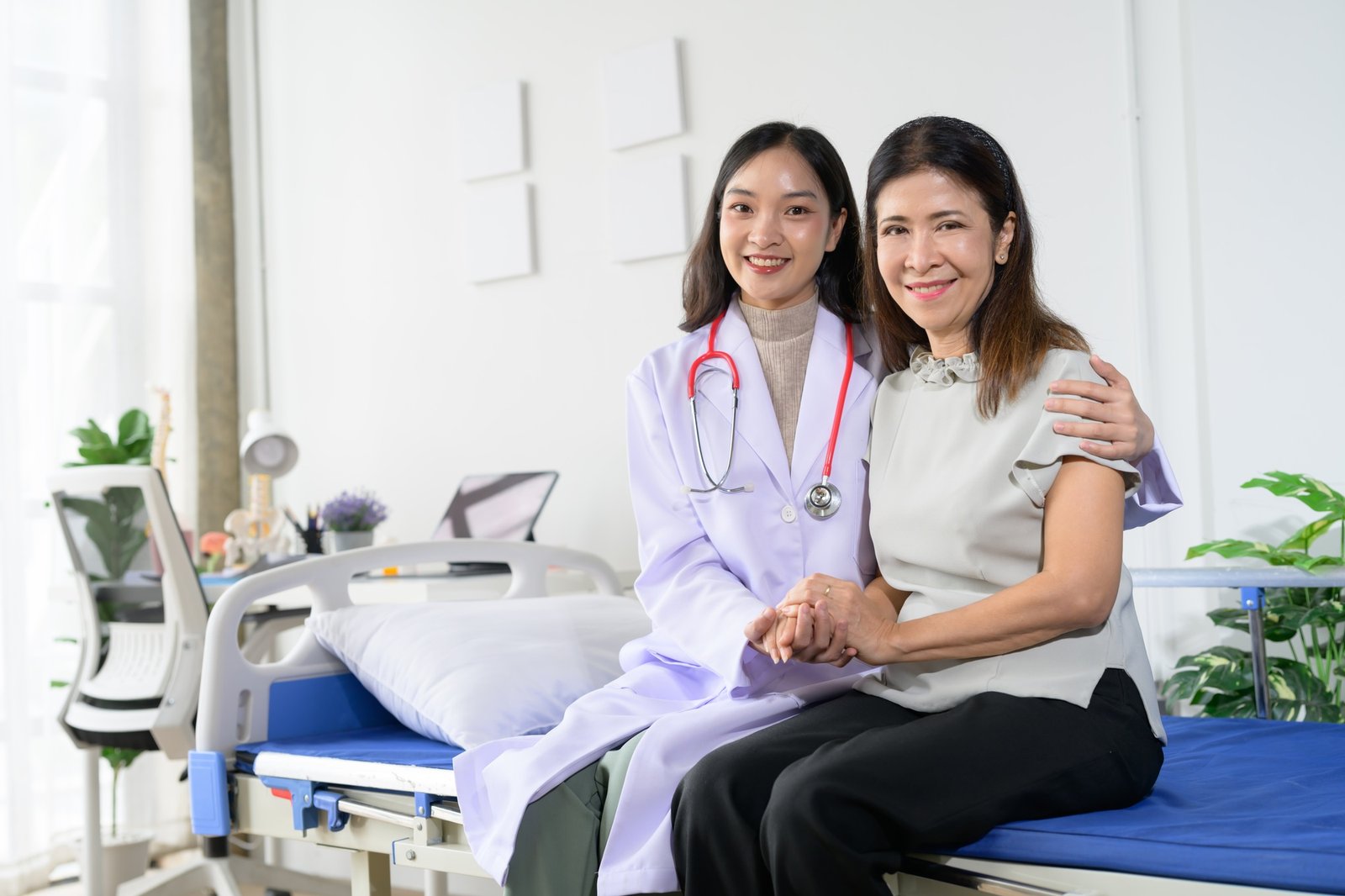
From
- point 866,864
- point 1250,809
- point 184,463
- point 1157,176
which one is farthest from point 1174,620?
point 184,463

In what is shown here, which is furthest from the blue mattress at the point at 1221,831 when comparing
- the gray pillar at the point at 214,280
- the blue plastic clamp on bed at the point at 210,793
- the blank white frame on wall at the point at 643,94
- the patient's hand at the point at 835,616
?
the gray pillar at the point at 214,280

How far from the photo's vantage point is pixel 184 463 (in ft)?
13.2

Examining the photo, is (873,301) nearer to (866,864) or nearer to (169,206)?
(866,864)

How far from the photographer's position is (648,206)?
10.6ft

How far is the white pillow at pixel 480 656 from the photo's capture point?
189cm

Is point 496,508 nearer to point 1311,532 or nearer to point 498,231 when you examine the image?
point 498,231

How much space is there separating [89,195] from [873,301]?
123 inches

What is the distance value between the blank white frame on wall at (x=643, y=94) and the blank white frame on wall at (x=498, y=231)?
13.7 inches

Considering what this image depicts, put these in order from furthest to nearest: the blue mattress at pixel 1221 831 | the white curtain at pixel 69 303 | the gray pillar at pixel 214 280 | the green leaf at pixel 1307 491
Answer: the gray pillar at pixel 214 280 → the white curtain at pixel 69 303 → the green leaf at pixel 1307 491 → the blue mattress at pixel 1221 831

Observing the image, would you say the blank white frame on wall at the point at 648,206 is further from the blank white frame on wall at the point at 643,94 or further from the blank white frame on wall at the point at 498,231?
the blank white frame on wall at the point at 498,231

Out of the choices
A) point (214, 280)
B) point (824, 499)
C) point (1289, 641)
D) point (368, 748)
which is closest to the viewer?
point (824, 499)

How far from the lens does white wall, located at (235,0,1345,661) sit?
242cm

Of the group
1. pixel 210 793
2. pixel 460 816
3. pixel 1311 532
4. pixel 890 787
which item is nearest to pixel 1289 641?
pixel 1311 532

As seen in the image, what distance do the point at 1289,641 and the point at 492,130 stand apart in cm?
245
